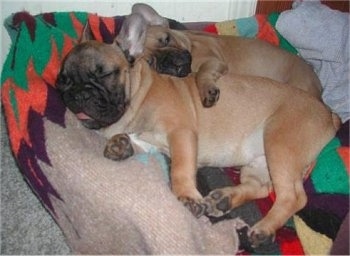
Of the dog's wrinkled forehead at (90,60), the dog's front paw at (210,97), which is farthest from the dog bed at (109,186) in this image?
the dog's front paw at (210,97)

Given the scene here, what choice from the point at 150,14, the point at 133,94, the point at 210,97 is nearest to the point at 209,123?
the point at 210,97

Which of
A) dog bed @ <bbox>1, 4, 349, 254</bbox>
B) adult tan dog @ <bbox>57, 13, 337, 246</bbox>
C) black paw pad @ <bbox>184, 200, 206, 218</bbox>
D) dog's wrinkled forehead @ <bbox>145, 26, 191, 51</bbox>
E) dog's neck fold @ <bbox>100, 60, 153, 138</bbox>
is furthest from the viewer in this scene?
dog's wrinkled forehead @ <bbox>145, 26, 191, 51</bbox>

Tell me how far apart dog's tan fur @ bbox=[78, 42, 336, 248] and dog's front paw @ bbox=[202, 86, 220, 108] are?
0.08 feet

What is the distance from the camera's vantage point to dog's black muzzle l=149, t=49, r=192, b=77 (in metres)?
2.44

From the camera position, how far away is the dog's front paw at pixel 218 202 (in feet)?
6.50

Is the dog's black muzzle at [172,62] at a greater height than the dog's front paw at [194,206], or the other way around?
the dog's black muzzle at [172,62]

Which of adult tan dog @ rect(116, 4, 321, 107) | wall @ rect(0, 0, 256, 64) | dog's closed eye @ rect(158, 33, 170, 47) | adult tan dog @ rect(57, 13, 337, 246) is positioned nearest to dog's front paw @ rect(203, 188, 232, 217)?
adult tan dog @ rect(57, 13, 337, 246)

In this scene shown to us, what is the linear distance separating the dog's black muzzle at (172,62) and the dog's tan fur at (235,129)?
11 centimetres

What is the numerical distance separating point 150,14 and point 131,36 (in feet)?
1.83

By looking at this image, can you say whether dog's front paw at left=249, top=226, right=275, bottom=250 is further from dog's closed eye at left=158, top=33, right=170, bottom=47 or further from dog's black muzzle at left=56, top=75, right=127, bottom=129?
dog's closed eye at left=158, top=33, right=170, bottom=47

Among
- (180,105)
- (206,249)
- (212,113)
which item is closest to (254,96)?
(212,113)

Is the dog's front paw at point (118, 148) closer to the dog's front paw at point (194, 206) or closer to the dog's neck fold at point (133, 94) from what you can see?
the dog's neck fold at point (133, 94)

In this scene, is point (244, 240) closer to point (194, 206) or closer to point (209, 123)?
point (194, 206)

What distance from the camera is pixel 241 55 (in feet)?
9.07
